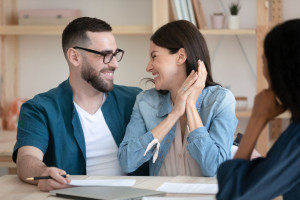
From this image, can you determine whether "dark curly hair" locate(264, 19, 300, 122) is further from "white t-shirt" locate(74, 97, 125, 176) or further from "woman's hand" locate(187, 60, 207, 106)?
"white t-shirt" locate(74, 97, 125, 176)

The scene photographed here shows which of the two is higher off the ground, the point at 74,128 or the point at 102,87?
the point at 102,87

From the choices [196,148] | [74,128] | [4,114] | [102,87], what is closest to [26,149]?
[74,128]

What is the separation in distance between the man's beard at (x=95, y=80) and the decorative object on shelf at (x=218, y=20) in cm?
138

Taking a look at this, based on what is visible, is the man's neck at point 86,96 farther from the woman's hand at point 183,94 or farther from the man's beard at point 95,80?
the woman's hand at point 183,94

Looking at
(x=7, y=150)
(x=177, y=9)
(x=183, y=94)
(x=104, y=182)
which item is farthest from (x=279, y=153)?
(x=177, y=9)

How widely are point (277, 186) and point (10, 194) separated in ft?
2.83

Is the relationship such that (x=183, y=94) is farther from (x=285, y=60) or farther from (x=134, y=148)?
(x=285, y=60)

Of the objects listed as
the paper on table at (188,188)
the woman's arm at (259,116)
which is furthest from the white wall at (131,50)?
the woman's arm at (259,116)

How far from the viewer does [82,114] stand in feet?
7.30

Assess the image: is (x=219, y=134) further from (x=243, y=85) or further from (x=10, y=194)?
(x=243, y=85)

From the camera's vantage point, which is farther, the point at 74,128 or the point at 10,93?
the point at 10,93

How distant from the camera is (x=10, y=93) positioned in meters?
3.77

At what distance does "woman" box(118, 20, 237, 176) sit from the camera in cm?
193

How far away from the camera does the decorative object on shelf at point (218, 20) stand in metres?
3.44
